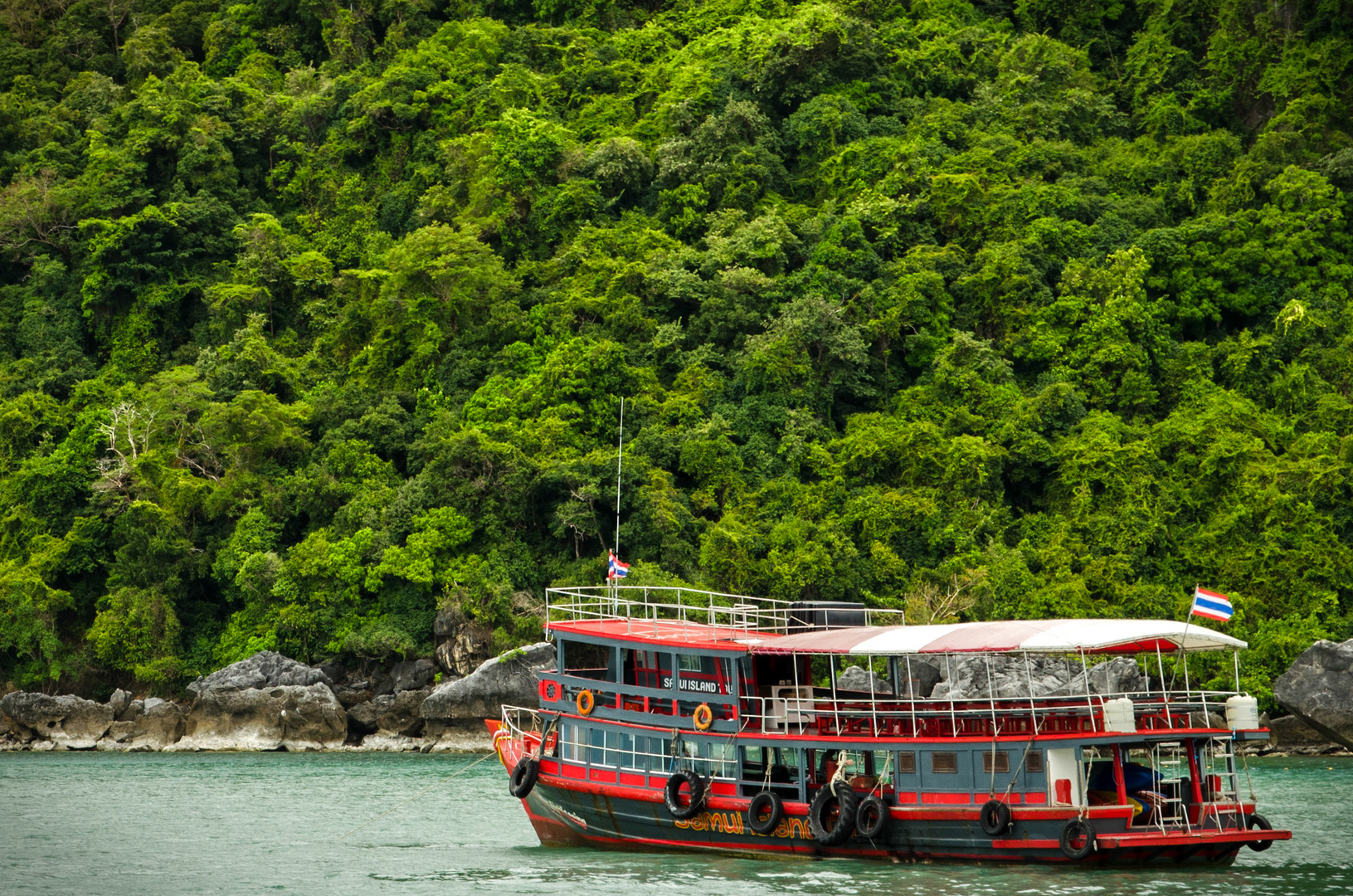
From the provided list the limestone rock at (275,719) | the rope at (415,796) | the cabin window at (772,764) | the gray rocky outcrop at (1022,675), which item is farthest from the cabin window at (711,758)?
the limestone rock at (275,719)

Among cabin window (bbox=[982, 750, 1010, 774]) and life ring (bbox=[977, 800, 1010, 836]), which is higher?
cabin window (bbox=[982, 750, 1010, 774])

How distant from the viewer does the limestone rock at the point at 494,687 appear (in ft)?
121

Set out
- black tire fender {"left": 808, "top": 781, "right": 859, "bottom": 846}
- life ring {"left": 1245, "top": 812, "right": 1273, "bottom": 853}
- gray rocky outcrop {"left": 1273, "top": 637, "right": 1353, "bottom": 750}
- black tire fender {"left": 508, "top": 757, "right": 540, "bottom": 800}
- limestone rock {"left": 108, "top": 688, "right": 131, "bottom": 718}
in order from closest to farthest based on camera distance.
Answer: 1. life ring {"left": 1245, "top": 812, "right": 1273, "bottom": 853}
2. black tire fender {"left": 808, "top": 781, "right": 859, "bottom": 846}
3. black tire fender {"left": 508, "top": 757, "right": 540, "bottom": 800}
4. gray rocky outcrop {"left": 1273, "top": 637, "right": 1353, "bottom": 750}
5. limestone rock {"left": 108, "top": 688, "right": 131, "bottom": 718}

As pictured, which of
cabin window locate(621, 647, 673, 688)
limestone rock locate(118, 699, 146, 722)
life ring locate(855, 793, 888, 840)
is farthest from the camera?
limestone rock locate(118, 699, 146, 722)

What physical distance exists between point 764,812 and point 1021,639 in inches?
183

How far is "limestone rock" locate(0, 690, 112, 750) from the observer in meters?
40.3

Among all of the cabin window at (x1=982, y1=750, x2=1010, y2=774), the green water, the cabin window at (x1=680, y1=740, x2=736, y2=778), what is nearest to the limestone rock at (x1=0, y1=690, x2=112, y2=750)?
the green water

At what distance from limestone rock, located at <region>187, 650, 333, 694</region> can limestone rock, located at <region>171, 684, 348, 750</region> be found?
216 millimetres

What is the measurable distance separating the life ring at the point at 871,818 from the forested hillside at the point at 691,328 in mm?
17988

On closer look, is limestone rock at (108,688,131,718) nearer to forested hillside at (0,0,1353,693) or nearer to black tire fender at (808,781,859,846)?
forested hillside at (0,0,1353,693)

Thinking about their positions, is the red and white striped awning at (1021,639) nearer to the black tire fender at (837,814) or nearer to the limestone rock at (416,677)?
the black tire fender at (837,814)

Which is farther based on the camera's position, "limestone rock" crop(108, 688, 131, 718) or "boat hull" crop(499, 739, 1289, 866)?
"limestone rock" crop(108, 688, 131, 718)

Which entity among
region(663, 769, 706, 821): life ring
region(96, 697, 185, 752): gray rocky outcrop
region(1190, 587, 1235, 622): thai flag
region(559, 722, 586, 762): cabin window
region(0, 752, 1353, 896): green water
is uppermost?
region(1190, 587, 1235, 622): thai flag

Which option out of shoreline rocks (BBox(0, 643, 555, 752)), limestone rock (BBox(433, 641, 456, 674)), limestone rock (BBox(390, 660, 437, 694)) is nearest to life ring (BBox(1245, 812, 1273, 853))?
shoreline rocks (BBox(0, 643, 555, 752))
